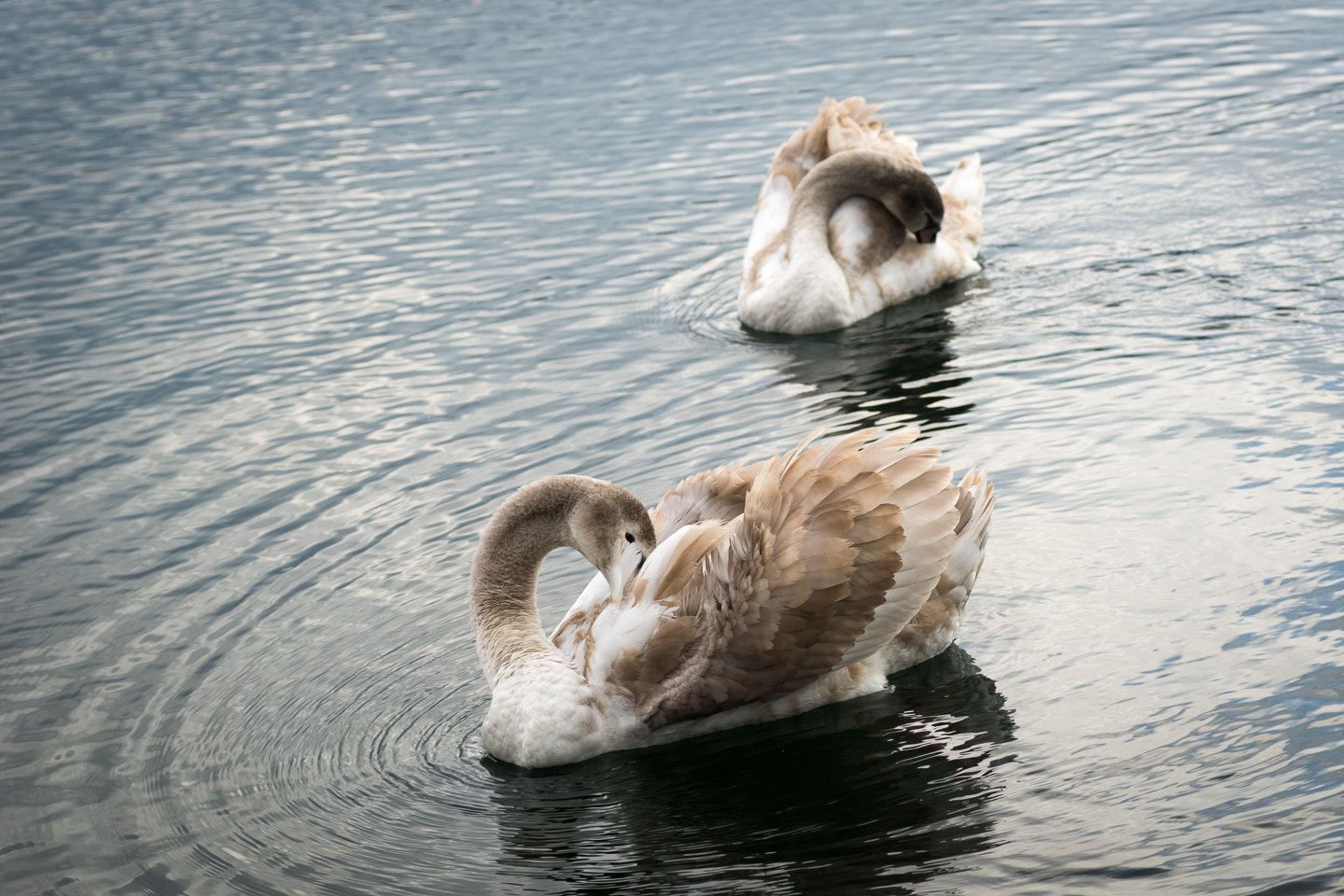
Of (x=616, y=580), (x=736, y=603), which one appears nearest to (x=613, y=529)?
(x=616, y=580)

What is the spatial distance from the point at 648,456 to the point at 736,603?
3.39 m

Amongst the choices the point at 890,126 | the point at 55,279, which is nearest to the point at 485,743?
the point at 55,279

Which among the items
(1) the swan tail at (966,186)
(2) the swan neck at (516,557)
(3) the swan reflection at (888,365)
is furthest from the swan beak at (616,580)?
(1) the swan tail at (966,186)

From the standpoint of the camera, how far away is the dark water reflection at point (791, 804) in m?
5.57

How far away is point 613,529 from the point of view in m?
6.85

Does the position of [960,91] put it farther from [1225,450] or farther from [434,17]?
[434,17]

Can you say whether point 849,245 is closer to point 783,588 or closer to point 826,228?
point 826,228

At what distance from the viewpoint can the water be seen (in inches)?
233

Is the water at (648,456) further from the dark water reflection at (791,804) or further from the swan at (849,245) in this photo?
the swan at (849,245)

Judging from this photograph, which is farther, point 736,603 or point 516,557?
point 516,557

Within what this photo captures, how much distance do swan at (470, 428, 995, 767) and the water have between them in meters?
0.22

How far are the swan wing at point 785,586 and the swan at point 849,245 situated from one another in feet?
18.2

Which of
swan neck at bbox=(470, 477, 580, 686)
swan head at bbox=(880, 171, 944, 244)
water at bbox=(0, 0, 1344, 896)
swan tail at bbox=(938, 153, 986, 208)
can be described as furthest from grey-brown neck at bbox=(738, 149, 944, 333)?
swan neck at bbox=(470, 477, 580, 686)

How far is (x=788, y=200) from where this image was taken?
13320mm
